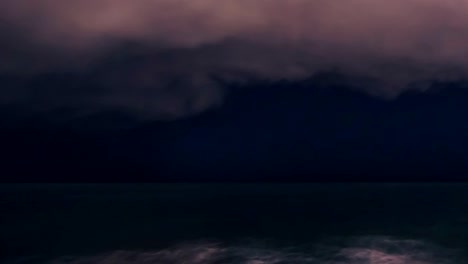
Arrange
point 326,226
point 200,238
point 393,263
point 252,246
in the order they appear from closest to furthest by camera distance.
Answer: point 393,263 → point 252,246 → point 200,238 → point 326,226

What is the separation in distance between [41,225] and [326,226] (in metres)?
40.3

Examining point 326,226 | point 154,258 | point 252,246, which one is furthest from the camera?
point 326,226

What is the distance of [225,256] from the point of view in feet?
134

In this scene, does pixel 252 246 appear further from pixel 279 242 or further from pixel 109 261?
pixel 109 261

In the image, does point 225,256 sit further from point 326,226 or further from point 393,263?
point 326,226

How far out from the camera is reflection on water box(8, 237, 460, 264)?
38750 millimetres

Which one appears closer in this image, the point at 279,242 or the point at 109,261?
the point at 109,261

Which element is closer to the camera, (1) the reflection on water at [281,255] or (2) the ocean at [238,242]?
(1) the reflection on water at [281,255]

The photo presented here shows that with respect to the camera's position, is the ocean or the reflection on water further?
the ocean

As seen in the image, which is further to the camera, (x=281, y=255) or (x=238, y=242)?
(x=238, y=242)

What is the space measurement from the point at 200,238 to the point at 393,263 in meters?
22.7

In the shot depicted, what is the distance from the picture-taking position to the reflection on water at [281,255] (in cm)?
3875

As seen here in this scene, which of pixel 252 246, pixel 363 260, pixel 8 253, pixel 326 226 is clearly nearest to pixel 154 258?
pixel 252 246

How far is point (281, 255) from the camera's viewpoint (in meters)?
41.0
